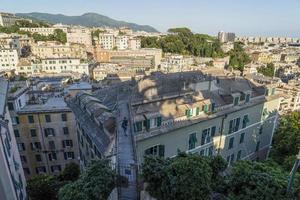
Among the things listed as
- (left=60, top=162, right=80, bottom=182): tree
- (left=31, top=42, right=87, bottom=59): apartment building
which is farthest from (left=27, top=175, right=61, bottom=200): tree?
(left=31, top=42, right=87, bottom=59): apartment building

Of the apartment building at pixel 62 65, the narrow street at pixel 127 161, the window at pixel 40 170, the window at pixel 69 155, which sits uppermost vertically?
the narrow street at pixel 127 161

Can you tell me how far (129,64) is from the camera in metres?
109

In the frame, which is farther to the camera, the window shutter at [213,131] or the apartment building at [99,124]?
the window shutter at [213,131]

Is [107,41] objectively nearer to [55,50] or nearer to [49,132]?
[55,50]

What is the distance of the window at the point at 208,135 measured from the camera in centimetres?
1891

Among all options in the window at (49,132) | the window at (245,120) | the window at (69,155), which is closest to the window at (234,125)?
the window at (245,120)

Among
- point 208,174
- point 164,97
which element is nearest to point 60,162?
point 164,97

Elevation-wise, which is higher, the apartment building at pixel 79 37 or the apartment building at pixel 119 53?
the apartment building at pixel 79 37

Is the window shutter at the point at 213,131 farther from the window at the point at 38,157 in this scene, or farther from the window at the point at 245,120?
the window at the point at 38,157

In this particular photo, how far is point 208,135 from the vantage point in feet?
63.3

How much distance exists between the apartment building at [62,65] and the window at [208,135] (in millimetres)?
74262

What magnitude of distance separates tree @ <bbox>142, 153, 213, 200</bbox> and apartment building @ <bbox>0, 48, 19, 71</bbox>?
97076 mm

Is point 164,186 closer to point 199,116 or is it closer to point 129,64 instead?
point 199,116

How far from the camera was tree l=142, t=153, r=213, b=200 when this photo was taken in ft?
28.7
